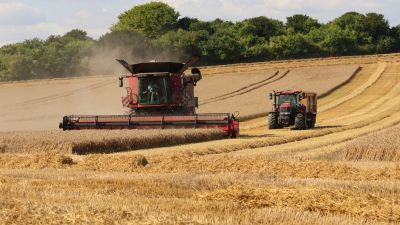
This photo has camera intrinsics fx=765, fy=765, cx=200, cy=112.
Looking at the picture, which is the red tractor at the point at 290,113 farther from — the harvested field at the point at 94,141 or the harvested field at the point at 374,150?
the harvested field at the point at 374,150

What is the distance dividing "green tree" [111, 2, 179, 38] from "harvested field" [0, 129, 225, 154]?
92.8m

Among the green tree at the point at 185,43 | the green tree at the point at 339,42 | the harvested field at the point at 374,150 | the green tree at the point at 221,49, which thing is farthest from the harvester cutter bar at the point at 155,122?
the green tree at the point at 339,42

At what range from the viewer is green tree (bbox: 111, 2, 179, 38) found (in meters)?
120

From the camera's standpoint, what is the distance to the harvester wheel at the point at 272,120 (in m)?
33.6

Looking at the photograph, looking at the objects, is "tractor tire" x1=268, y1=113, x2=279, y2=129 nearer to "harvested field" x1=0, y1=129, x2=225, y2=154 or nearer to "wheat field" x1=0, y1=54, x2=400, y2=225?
"wheat field" x1=0, y1=54, x2=400, y2=225

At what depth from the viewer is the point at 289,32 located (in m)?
104

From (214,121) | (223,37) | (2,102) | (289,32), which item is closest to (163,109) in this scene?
(214,121)

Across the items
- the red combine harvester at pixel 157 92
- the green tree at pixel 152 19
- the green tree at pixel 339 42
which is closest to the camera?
the red combine harvester at pixel 157 92

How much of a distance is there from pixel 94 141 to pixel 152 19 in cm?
10149

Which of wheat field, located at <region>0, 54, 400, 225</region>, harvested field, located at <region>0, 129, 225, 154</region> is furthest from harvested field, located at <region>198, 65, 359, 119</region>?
harvested field, located at <region>0, 129, 225, 154</region>

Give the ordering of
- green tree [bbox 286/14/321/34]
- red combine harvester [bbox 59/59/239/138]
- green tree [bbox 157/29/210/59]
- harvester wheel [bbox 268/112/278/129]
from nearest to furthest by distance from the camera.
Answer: red combine harvester [bbox 59/59/239/138]
harvester wheel [bbox 268/112/278/129]
green tree [bbox 157/29/210/59]
green tree [bbox 286/14/321/34]

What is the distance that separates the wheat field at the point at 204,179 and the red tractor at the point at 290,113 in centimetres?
129

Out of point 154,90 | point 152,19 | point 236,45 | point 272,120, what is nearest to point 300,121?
point 272,120

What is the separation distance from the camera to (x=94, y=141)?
73.9 ft
